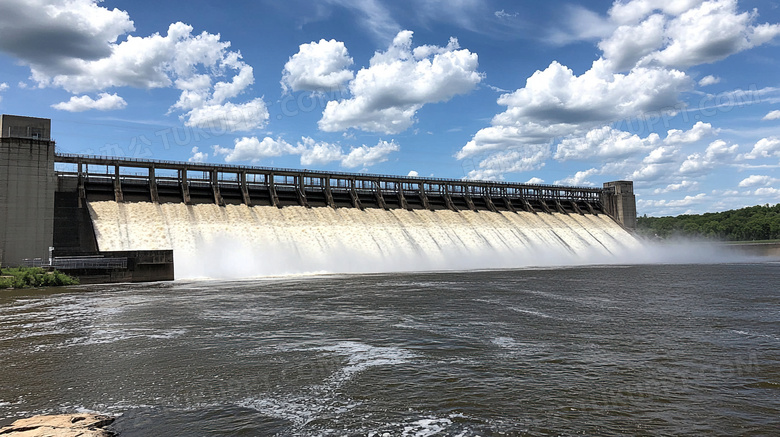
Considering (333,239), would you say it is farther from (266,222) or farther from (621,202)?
(621,202)

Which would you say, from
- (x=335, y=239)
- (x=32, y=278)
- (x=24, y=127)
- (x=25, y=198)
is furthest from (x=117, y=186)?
(x=335, y=239)

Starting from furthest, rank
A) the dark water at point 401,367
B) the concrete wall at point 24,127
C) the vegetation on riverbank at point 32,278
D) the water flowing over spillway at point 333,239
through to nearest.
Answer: the water flowing over spillway at point 333,239 → the concrete wall at point 24,127 → the vegetation on riverbank at point 32,278 → the dark water at point 401,367

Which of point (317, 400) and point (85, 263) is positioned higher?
point (85, 263)

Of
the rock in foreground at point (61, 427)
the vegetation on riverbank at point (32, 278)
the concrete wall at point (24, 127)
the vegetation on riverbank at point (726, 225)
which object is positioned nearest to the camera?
the rock in foreground at point (61, 427)

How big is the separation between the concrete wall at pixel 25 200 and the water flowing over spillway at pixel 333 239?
314 centimetres

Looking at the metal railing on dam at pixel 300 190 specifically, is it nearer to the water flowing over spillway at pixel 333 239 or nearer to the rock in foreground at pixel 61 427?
the water flowing over spillway at pixel 333 239

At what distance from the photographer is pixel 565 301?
17719 millimetres

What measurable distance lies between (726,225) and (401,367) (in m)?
157

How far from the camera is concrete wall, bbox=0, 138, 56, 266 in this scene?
94.8ft

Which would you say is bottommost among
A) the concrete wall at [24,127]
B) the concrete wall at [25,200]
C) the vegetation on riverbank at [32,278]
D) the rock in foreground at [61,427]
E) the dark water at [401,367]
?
the dark water at [401,367]

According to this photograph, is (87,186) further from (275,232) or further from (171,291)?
(171,291)

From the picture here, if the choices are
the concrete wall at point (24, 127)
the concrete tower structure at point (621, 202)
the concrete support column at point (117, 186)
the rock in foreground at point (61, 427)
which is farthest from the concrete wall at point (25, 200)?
the concrete tower structure at point (621, 202)

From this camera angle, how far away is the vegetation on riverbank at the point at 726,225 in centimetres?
12875

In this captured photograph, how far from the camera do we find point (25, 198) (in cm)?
2956
